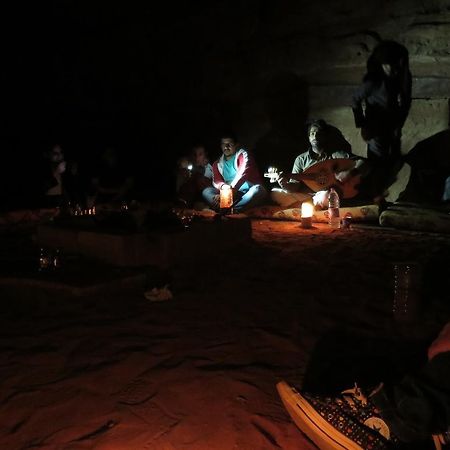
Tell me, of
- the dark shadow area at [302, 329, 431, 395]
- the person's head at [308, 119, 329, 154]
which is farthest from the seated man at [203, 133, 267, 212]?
the dark shadow area at [302, 329, 431, 395]

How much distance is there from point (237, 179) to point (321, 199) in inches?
66.0

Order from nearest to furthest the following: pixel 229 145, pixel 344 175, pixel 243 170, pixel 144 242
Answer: pixel 144 242 < pixel 344 175 < pixel 243 170 < pixel 229 145

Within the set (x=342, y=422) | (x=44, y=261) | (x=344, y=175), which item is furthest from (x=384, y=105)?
(x=342, y=422)

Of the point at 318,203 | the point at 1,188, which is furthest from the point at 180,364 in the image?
the point at 1,188

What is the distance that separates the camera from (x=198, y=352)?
3.08 meters

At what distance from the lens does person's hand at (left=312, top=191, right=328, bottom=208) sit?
8.93m

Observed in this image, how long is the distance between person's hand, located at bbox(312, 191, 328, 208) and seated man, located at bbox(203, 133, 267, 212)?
3.56 feet

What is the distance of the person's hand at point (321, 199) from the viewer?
8.93m

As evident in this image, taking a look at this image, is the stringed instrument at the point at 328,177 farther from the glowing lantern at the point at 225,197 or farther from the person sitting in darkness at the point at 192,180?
the person sitting in darkness at the point at 192,180

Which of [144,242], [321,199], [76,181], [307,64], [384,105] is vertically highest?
[307,64]

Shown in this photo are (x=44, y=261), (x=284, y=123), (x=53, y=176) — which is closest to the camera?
(x=44, y=261)

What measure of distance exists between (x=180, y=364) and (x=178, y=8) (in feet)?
39.9

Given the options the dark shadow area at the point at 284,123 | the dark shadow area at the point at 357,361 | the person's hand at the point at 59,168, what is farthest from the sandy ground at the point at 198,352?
the dark shadow area at the point at 284,123

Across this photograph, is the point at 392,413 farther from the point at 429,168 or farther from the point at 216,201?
the point at 429,168
